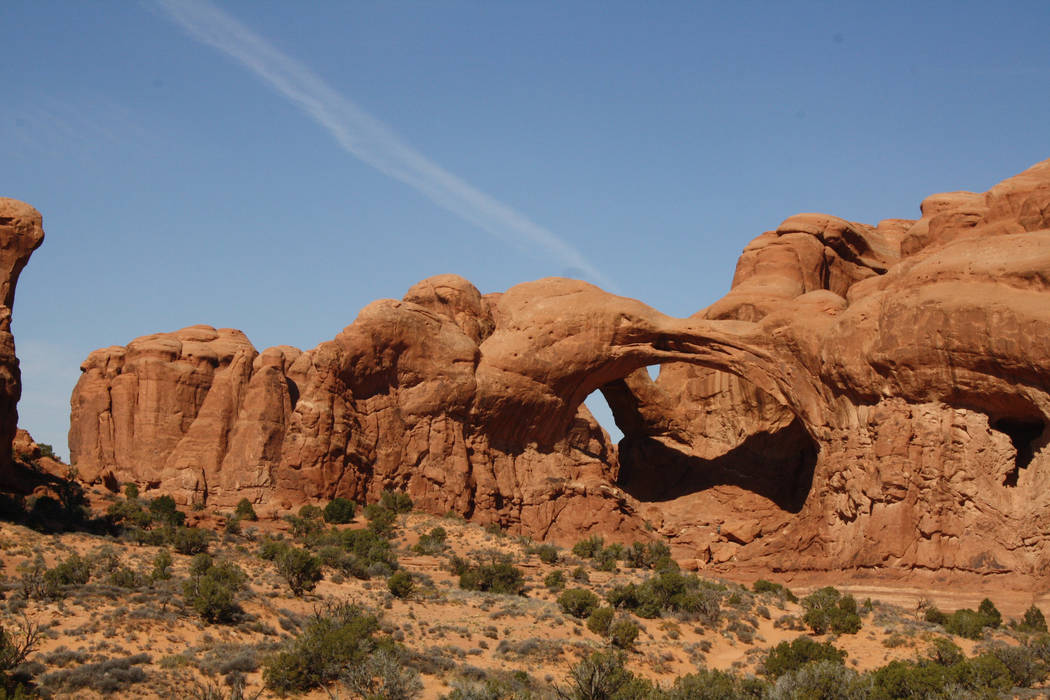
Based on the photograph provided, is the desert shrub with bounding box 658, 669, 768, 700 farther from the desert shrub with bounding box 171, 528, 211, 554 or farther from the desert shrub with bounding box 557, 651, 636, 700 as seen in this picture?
the desert shrub with bounding box 171, 528, 211, 554

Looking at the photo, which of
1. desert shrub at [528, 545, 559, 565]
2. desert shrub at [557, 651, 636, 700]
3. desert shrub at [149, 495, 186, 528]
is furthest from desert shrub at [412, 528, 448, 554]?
desert shrub at [557, 651, 636, 700]

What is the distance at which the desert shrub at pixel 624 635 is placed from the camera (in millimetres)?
26797

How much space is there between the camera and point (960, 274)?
36875 mm

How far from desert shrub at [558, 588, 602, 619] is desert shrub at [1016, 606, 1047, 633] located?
10615mm

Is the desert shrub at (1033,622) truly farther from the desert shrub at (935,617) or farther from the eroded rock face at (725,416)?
the eroded rock face at (725,416)

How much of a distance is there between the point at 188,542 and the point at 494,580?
7.42 meters

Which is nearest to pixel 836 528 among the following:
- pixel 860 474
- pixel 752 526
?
pixel 860 474

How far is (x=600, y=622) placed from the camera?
2753cm

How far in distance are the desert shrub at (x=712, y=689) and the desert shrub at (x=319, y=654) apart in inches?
215

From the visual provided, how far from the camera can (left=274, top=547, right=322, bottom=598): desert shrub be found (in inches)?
1118

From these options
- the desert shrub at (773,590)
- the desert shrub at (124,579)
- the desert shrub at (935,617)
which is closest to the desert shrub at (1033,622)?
the desert shrub at (935,617)

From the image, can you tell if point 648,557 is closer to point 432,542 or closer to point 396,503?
point 432,542

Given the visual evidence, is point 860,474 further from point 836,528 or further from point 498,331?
point 498,331

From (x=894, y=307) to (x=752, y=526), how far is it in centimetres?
1042
